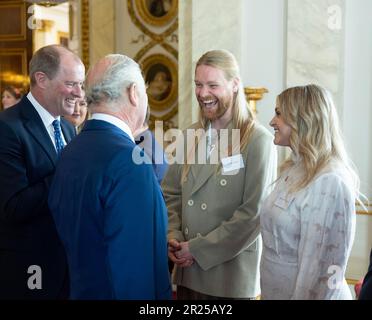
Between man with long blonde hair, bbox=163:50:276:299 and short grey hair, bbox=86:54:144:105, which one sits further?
man with long blonde hair, bbox=163:50:276:299

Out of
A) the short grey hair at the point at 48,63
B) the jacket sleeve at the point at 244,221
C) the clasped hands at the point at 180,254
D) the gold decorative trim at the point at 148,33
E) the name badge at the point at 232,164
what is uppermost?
the gold decorative trim at the point at 148,33

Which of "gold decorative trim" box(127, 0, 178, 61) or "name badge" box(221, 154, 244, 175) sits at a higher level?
"gold decorative trim" box(127, 0, 178, 61)

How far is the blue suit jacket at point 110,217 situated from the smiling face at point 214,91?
973 millimetres

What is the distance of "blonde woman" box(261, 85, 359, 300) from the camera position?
2572 millimetres

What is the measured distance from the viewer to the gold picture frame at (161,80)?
7.63 metres

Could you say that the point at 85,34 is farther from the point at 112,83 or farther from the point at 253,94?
the point at 112,83

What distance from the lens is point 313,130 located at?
8.87 feet

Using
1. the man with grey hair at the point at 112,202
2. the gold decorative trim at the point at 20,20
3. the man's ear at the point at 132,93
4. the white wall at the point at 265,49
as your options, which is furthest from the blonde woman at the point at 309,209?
the gold decorative trim at the point at 20,20

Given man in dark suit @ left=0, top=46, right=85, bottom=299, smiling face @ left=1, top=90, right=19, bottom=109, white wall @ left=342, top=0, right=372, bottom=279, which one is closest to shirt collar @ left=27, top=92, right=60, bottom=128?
man in dark suit @ left=0, top=46, right=85, bottom=299

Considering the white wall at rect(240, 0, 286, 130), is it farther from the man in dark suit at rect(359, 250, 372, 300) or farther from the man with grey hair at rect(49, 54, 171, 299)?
the man in dark suit at rect(359, 250, 372, 300)

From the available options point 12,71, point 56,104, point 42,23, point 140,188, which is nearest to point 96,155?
point 140,188

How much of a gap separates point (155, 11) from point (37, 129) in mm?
5193

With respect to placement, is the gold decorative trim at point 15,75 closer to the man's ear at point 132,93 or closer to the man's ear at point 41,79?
the man's ear at point 41,79

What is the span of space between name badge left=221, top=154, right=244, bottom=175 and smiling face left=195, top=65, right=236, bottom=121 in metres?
0.25
